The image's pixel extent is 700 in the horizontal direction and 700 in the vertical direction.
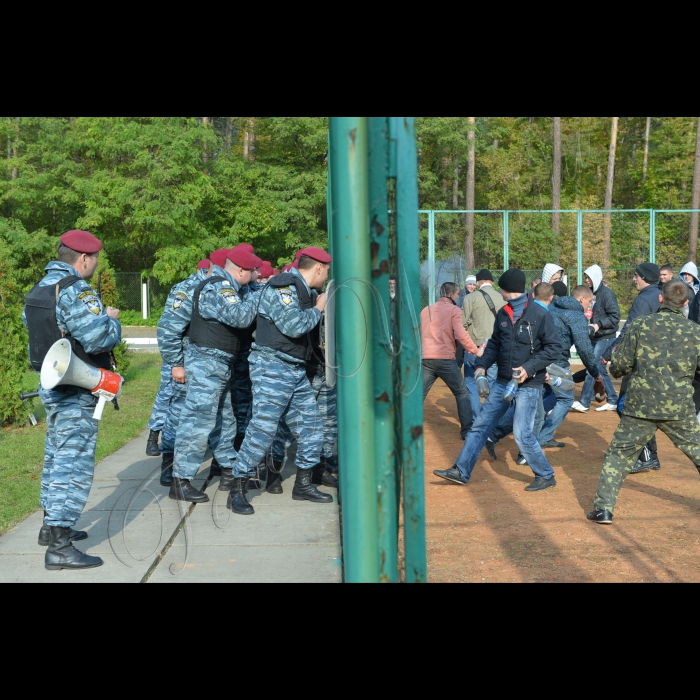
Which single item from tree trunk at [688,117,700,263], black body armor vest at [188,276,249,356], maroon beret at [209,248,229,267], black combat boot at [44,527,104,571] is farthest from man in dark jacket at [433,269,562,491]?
tree trunk at [688,117,700,263]

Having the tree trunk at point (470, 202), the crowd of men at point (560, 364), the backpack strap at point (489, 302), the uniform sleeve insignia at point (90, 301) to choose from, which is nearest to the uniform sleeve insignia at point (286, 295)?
the uniform sleeve insignia at point (90, 301)

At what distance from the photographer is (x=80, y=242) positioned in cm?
477

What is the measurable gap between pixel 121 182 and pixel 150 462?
22.0 metres

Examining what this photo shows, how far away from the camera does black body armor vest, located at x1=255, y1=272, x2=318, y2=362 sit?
232 inches

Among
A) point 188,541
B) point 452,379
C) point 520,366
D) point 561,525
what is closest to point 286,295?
point 188,541

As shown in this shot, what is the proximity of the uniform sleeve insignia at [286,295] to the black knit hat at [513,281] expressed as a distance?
1.90 metres

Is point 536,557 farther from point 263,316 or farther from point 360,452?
point 360,452

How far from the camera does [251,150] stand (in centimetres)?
3662

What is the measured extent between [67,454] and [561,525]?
3.57 meters

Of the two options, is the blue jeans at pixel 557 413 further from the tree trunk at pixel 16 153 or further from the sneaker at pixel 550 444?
the tree trunk at pixel 16 153

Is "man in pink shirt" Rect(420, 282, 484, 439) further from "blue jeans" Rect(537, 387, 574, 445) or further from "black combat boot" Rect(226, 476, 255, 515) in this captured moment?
"black combat boot" Rect(226, 476, 255, 515)

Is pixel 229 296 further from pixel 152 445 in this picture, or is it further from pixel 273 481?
pixel 152 445

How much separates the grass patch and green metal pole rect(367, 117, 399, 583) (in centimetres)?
401
